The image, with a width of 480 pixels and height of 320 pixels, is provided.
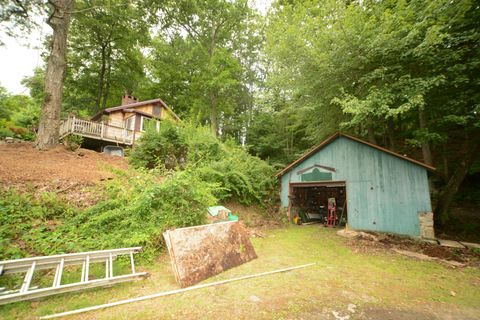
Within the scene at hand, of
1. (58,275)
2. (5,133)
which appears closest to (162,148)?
(58,275)

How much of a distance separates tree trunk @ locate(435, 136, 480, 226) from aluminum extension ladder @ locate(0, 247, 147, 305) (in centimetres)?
1154

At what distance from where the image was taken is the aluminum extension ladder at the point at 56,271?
2775 mm

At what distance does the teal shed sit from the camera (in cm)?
677

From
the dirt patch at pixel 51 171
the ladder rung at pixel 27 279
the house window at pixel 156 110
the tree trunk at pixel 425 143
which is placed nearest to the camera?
the ladder rung at pixel 27 279

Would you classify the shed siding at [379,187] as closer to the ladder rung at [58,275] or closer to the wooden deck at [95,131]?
the ladder rung at [58,275]

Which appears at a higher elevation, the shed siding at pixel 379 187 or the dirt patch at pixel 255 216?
the shed siding at pixel 379 187

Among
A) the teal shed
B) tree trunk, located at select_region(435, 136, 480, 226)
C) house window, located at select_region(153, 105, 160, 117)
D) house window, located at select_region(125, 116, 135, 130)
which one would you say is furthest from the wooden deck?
tree trunk, located at select_region(435, 136, 480, 226)

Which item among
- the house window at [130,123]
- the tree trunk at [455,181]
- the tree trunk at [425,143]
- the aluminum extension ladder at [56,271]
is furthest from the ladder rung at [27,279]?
the house window at [130,123]

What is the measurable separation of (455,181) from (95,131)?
62.8 ft

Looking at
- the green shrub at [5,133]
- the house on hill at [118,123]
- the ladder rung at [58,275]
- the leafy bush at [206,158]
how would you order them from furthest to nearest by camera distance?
the green shrub at [5,133] < the house on hill at [118,123] < the leafy bush at [206,158] < the ladder rung at [58,275]

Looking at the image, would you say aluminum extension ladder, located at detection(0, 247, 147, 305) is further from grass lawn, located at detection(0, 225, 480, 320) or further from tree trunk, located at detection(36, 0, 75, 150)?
tree trunk, located at detection(36, 0, 75, 150)

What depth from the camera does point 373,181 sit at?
769 cm

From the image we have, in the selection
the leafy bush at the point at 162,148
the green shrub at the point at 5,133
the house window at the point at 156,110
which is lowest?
the leafy bush at the point at 162,148

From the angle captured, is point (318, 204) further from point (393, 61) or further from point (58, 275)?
point (58, 275)
